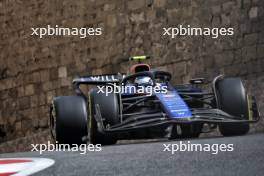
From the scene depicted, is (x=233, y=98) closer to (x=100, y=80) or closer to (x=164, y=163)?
(x=100, y=80)

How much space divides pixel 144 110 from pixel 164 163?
3.13 meters

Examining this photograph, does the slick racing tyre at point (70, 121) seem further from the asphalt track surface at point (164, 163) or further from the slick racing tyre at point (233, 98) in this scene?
the asphalt track surface at point (164, 163)

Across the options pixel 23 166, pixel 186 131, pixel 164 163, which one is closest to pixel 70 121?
Answer: pixel 186 131

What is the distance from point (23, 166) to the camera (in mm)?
5883

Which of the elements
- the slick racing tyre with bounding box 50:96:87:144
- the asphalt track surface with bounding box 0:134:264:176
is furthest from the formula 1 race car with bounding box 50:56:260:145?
the asphalt track surface with bounding box 0:134:264:176

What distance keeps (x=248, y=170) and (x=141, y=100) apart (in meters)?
3.61

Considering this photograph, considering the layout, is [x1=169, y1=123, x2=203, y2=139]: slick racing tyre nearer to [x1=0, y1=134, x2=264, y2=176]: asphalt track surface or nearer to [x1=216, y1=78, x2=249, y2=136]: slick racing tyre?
[x1=216, y1=78, x2=249, y2=136]: slick racing tyre

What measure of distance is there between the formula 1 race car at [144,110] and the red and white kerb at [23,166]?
154 centimetres

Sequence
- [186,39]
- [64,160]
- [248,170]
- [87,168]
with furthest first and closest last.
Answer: [186,39] < [64,160] < [87,168] < [248,170]

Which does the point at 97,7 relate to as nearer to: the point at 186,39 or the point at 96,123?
the point at 186,39

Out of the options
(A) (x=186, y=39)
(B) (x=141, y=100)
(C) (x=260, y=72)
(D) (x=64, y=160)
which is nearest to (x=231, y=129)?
(B) (x=141, y=100)

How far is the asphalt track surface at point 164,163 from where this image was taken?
16.4 ft

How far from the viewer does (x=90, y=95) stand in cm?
818

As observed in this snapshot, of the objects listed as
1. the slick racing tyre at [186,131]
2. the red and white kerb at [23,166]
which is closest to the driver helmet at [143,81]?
the slick racing tyre at [186,131]
